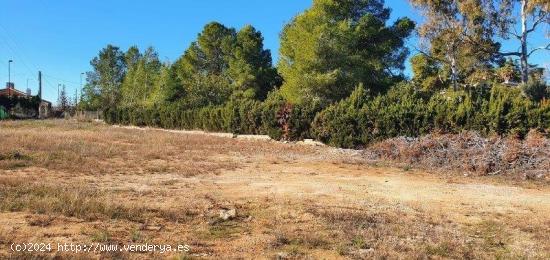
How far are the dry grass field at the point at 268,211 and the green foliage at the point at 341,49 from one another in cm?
1519

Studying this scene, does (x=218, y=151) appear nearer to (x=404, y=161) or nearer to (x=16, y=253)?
(x=404, y=161)

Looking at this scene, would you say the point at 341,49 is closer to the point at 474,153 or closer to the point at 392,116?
the point at 392,116

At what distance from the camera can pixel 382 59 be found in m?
30.3

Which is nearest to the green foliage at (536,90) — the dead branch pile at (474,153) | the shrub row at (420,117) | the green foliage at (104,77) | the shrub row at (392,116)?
the shrub row at (392,116)

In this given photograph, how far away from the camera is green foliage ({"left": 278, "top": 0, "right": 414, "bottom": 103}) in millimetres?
27219

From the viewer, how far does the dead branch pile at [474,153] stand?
13000 millimetres

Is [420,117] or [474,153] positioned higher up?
[420,117]

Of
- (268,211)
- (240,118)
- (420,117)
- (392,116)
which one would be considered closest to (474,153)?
(420,117)

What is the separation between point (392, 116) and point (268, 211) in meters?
12.1

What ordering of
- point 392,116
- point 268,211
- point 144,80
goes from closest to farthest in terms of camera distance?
point 268,211 → point 392,116 → point 144,80

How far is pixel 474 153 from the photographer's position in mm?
14211

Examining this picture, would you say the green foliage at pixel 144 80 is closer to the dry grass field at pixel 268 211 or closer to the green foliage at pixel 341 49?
the green foliage at pixel 341 49

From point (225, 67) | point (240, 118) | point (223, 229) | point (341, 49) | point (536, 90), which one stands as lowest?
point (223, 229)

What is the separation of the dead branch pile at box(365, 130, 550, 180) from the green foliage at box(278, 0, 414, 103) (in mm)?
11010
